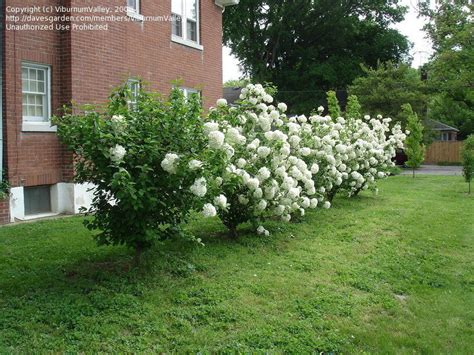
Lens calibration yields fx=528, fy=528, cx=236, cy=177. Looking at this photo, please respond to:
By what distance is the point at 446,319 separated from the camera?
545 cm

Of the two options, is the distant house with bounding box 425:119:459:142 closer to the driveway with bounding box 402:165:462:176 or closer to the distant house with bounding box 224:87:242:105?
the driveway with bounding box 402:165:462:176

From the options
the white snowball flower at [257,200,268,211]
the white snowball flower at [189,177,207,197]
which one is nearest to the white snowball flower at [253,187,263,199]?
the white snowball flower at [257,200,268,211]

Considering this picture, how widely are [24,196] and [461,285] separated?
7.68 metres

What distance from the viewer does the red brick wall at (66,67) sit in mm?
9516

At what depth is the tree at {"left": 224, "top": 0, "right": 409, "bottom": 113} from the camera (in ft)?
127

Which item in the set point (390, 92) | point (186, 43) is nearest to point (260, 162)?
point (186, 43)

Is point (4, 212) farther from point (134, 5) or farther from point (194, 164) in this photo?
point (134, 5)

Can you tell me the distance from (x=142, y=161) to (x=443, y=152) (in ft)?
140

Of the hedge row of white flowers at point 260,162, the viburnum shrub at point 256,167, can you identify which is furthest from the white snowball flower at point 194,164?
the viburnum shrub at point 256,167

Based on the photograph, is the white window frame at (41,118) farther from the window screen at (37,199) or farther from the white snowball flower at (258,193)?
the white snowball flower at (258,193)

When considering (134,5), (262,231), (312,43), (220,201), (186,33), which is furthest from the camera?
(312,43)

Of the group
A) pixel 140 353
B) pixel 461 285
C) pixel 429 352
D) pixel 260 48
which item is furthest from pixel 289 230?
pixel 260 48

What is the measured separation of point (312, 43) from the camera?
135 ft

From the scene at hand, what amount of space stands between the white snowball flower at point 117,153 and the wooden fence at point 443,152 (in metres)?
41.7
